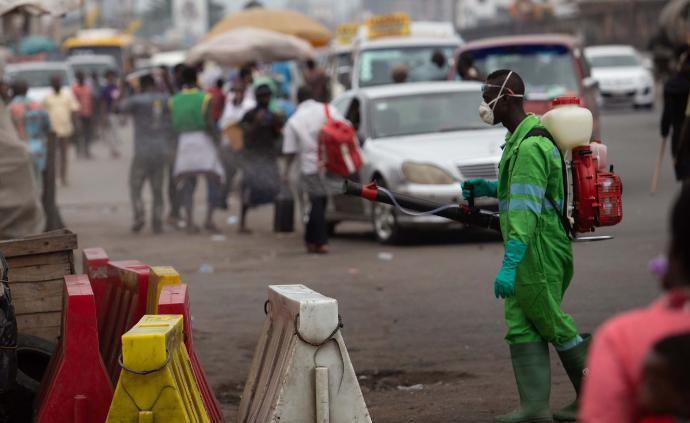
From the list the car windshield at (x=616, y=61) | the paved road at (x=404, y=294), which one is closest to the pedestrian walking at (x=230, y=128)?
the paved road at (x=404, y=294)

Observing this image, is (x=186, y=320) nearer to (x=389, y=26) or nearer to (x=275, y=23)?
(x=275, y=23)

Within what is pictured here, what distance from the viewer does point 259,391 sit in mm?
6680

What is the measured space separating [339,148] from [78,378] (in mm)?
8123

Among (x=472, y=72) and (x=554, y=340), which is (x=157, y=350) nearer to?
(x=554, y=340)

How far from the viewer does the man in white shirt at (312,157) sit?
14406mm

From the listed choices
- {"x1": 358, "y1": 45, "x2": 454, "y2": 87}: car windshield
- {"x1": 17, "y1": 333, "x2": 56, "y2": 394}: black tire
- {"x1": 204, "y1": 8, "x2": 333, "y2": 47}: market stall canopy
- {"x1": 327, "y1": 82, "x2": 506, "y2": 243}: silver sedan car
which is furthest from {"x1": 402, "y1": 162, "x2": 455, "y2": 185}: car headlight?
{"x1": 204, "y1": 8, "x2": 333, "y2": 47}: market stall canopy

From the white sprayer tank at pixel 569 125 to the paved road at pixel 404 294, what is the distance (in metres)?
1.42

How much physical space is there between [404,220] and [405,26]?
13233 mm

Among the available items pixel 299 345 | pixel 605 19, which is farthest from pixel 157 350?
pixel 605 19

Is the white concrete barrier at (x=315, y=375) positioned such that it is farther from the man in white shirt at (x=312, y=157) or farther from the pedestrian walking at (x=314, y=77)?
the pedestrian walking at (x=314, y=77)

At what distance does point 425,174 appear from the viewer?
14.4 meters

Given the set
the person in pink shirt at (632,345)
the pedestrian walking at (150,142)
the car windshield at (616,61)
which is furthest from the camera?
the car windshield at (616,61)

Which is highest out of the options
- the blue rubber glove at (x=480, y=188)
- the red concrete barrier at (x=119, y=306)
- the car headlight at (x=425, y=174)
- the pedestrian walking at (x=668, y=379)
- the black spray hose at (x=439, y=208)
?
the pedestrian walking at (x=668, y=379)

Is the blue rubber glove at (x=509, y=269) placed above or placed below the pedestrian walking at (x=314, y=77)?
above
